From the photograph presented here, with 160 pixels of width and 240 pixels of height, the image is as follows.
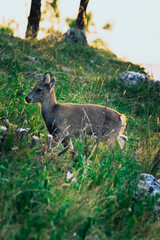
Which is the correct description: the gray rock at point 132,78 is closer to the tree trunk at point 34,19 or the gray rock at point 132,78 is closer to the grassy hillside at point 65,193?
the tree trunk at point 34,19

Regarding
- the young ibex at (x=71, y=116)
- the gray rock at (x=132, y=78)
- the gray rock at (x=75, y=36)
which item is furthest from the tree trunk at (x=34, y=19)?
the young ibex at (x=71, y=116)

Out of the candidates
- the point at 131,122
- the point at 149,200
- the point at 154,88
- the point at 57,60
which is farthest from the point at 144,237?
the point at 57,60

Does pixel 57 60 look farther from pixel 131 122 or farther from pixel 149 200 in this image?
pixel 149 200

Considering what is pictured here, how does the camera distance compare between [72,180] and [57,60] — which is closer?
[72,180]

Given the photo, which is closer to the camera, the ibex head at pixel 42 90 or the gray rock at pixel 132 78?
the ibex head at pixel 42 90

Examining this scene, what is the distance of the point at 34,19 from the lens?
1420 centimetres

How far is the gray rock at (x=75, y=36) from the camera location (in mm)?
15851

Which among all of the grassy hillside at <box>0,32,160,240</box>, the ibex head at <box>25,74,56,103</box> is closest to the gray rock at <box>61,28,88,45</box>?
the grassy hillside at <box>0,32,160,240</box>

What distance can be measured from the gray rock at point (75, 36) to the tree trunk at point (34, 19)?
6.55 ft

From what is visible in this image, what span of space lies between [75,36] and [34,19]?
2.71m

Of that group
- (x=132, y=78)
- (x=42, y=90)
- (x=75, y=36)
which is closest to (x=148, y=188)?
(x=42, y=90)

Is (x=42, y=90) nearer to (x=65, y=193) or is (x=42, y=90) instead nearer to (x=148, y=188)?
(x=148, y=188)

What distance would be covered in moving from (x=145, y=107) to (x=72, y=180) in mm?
6860

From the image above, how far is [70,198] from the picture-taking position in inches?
119
